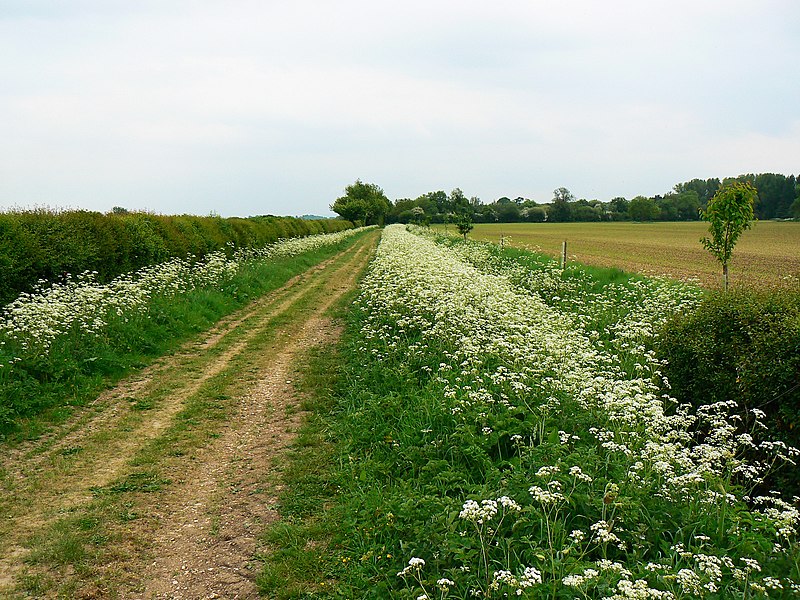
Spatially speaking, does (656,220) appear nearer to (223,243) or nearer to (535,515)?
(223,243)

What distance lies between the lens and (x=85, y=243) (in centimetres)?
1359

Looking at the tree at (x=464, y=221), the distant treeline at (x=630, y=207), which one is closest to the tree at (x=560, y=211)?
the distant treeline at (x=630, y=207)

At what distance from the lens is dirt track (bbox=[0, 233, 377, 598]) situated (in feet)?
14.2

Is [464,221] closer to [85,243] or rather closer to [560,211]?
[85,243]

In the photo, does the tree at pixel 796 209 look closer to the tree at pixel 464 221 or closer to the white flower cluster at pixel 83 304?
the tree at pixel 464 221

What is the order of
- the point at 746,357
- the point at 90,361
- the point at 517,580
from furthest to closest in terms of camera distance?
the point at 90,361 → the point at 746,357 → the point at 517,580

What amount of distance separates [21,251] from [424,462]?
10348mm

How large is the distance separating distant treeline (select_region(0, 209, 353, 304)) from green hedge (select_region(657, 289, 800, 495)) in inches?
483

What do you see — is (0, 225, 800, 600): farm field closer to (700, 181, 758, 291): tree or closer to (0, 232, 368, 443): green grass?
(0, 232, 368, 443): green grass

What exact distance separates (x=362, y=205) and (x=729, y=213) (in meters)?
89.9

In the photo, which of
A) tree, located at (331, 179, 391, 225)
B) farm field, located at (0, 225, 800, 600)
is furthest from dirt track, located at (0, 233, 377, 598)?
tree, located at (331, 179, 391, 225)

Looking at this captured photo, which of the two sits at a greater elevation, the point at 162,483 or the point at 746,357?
the point at 746,357

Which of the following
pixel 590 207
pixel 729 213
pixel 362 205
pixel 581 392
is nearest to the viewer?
pixel 581 392

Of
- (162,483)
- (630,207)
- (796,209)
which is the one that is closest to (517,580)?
(162,483)
